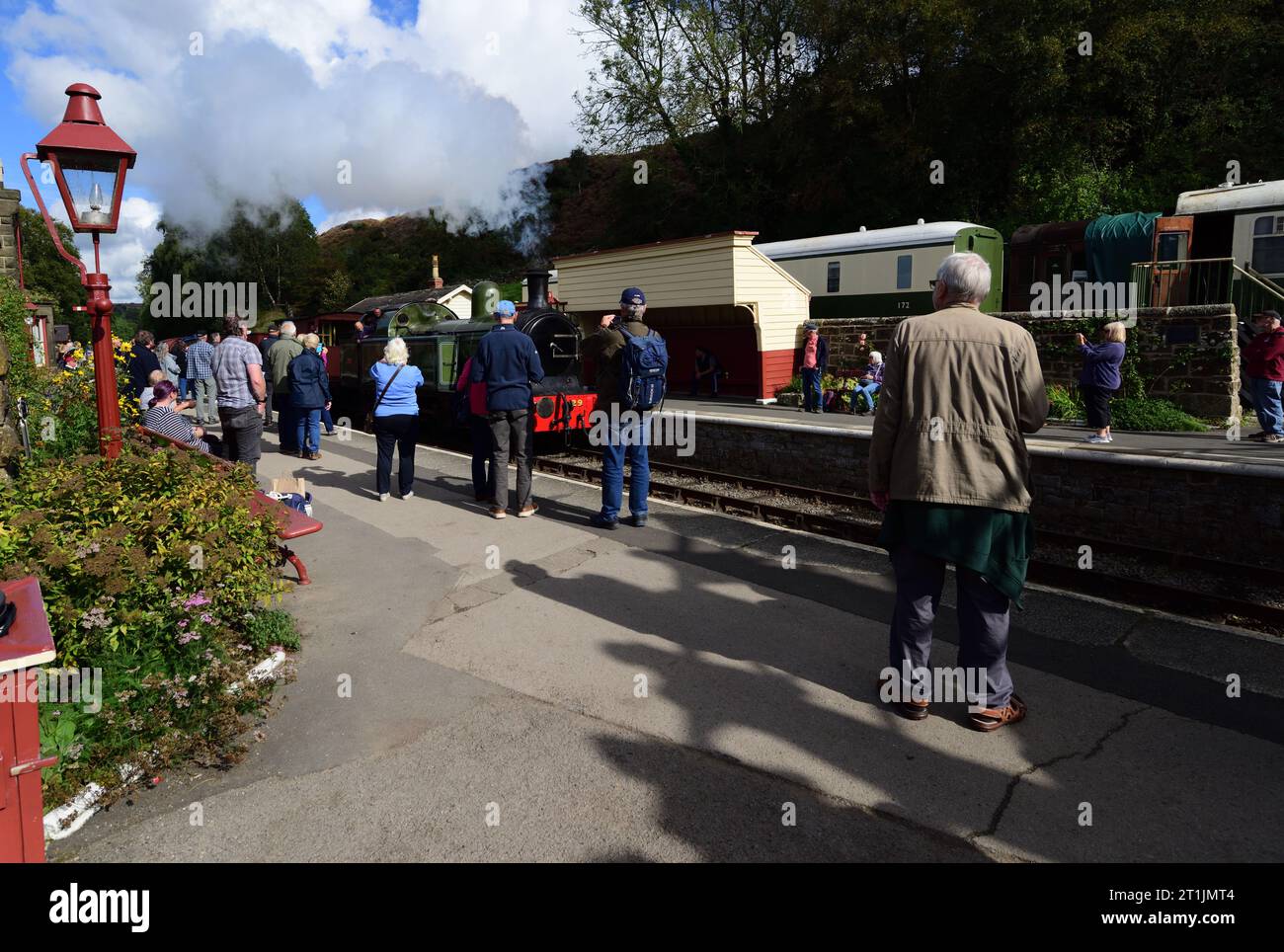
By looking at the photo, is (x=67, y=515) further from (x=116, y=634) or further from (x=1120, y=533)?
(x=1120, y=533)

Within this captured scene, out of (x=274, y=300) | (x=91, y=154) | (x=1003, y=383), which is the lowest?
(x=1003, y=383)

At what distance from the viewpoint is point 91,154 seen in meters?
5.39

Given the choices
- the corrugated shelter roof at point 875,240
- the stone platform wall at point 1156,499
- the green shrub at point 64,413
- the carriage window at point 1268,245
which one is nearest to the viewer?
the stone platform wall at point 1156,499

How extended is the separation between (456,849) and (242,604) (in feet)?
7.03

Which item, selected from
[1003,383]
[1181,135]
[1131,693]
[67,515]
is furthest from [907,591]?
[1181,135]

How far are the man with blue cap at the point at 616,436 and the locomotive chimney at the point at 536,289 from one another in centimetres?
551

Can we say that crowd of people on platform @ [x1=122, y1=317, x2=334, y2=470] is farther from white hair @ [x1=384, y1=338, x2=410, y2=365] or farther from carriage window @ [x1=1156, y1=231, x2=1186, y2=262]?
carriage window @ [x1=1156, y1=231, x2=1186, y2=262]

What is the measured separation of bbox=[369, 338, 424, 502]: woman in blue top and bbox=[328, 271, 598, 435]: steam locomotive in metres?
2.27

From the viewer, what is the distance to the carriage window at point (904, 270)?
19.2m

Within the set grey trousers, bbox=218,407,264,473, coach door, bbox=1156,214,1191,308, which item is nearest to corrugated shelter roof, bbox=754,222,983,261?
coach door, bbox=1156,214,1191,308

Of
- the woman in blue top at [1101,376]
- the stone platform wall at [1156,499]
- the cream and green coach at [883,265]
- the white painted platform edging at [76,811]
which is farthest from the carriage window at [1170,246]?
the white painted platform edging at [76,811]

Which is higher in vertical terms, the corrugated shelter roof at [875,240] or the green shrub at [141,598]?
the corrugated shelter roof at [875,240]

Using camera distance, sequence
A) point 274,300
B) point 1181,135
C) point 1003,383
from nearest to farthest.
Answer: point 1003,383 < point 1181,135 < point 274,300

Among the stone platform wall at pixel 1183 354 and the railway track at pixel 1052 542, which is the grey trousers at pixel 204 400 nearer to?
the railway track at pixel 1052 542
